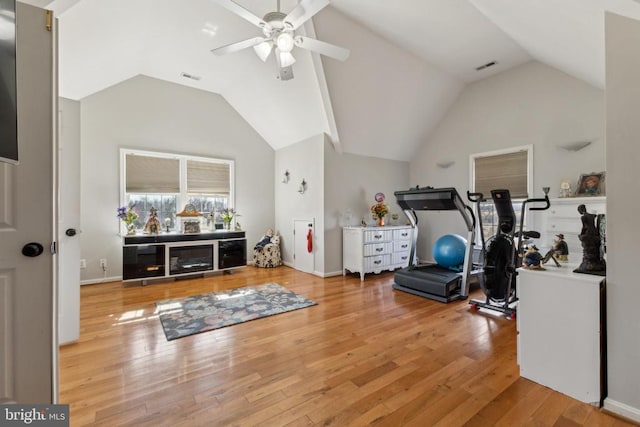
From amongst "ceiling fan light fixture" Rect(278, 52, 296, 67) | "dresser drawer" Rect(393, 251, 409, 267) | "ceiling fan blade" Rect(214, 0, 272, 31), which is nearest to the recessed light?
"ceiling fan light fixture" Rect(278, 52, 296, 67)

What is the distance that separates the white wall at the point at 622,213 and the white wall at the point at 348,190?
3.76m

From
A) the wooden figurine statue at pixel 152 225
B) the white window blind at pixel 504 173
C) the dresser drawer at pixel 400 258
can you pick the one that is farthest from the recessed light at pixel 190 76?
the white window blind at pixel 504 173

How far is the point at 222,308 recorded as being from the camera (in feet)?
11.0

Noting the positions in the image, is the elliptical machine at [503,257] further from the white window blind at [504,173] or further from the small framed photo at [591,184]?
the white window blind at [504,173]

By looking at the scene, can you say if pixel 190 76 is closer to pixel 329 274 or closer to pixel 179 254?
pixel 179 254

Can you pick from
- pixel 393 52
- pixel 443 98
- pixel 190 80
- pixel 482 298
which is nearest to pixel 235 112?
pixel 190 80

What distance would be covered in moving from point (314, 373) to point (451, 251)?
9.64 ft

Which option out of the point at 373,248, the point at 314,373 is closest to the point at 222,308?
the point at 314,373

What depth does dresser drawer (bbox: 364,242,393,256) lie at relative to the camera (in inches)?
191

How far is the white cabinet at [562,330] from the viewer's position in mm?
1674

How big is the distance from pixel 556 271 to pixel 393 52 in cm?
369

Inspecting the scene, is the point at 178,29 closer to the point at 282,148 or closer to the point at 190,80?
the point at 190,80

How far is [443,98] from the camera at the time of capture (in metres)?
5.38

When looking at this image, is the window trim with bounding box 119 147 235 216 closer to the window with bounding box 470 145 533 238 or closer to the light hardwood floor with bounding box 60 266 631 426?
the light hardwood floor with bounding box 60 266 631 426
